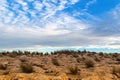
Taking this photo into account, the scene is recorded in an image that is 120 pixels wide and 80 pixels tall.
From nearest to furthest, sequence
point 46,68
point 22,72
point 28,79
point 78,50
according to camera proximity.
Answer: point 28,79, point 22,72, point 46,68, point 78,50

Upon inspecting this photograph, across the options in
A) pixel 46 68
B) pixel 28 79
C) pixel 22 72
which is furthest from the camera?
pixel 46 68

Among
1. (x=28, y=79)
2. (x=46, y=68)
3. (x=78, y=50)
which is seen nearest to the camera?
(x=28, y=79)

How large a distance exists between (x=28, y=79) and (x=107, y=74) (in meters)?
6.34

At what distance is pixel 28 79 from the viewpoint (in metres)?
19.9

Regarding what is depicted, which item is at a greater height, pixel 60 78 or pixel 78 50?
pixel 78 50

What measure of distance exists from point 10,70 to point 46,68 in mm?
3124

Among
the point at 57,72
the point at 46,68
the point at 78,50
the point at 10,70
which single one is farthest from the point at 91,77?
the point at 78,50

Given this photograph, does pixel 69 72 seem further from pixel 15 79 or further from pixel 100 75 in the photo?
pixel 15 79

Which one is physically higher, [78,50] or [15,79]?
[78,50]

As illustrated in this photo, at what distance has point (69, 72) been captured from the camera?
22.0 m

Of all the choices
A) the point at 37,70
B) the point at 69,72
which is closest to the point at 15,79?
the point at 37,70

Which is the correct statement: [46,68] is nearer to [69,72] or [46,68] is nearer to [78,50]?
[69,72]

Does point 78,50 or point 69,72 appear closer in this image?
point 69,72

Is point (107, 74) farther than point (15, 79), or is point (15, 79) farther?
point (107, 74)
